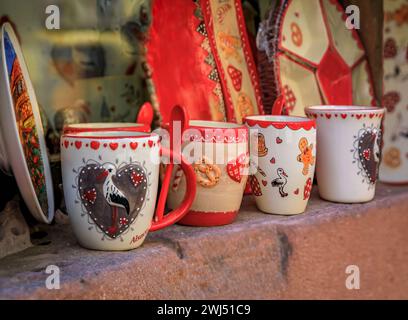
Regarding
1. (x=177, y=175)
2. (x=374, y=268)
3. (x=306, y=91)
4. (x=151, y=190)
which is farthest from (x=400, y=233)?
(x=151, y=190)

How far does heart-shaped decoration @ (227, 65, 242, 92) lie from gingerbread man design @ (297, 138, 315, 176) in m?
0.27

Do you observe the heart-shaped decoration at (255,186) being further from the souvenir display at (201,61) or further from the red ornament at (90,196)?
the red ornament at (90,196)

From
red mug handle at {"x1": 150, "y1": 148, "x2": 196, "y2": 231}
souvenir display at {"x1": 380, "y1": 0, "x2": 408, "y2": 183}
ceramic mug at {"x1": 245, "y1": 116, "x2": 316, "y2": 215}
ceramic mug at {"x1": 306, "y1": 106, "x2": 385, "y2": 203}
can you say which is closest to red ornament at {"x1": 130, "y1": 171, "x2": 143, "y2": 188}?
red mug handle at {"x1": 150, "y1": 148, "x2": 196, "y2": 231}

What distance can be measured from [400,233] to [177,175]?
555mm

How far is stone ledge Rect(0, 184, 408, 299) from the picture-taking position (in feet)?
2.61

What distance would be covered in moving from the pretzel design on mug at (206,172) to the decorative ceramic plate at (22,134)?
0.77 ft

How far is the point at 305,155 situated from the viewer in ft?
3.48

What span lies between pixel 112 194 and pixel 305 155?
39cm

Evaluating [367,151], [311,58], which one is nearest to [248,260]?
[367,151]

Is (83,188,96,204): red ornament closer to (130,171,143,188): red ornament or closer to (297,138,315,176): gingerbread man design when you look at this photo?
(130,171,143,188): red ornament

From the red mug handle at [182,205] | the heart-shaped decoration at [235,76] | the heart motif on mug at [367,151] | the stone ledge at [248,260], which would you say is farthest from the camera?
the heart-shaped decoration at [235,76]

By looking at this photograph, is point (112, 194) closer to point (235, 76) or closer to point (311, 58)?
point (235, 76)

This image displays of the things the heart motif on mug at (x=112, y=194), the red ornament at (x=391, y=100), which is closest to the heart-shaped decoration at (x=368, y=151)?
the red ornament at (x=391, y=100)

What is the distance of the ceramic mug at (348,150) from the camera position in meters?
1.14
